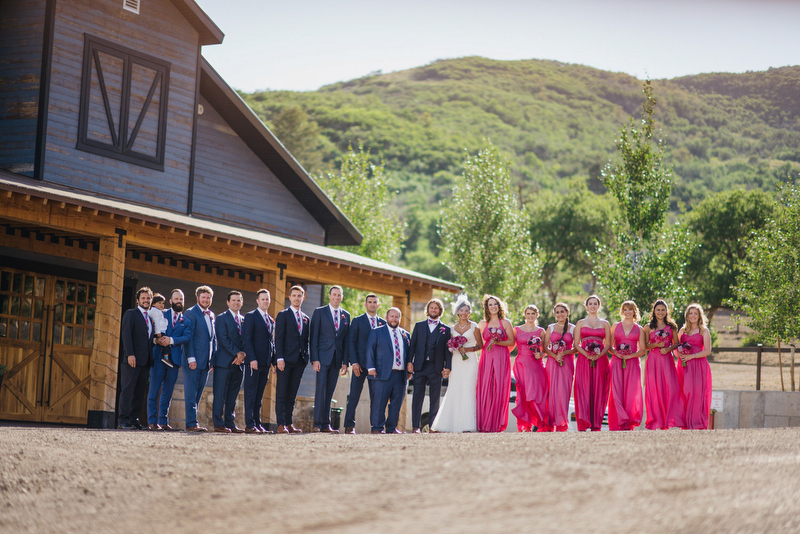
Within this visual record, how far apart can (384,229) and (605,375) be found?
21.5 m

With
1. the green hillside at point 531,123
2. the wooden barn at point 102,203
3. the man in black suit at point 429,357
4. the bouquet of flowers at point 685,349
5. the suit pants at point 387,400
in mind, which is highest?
the green hillside at point 531,123

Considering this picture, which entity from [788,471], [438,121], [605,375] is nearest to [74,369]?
[605,375]

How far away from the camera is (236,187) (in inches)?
725

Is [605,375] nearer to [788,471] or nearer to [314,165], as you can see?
[788,471]

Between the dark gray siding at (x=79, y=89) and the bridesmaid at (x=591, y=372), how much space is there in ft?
26.7

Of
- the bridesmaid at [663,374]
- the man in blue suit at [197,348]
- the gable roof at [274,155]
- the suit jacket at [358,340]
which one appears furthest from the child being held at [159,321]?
the gable roof at [274,155]

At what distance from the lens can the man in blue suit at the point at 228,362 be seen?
1099cm

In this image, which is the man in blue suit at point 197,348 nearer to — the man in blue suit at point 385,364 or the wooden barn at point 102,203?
the wooden barn at point 102,203

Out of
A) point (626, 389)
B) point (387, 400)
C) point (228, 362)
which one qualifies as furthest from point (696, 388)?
point (228, 362)

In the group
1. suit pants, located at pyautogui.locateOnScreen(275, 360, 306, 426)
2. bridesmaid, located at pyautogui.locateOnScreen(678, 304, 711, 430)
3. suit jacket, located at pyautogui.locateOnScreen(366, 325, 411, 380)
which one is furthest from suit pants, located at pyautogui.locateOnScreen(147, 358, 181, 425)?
bridesmaid, located at pyautogui.locateOnScreen(678, 304, 711, 430)

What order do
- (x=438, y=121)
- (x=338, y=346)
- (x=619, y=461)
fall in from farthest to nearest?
(x=438, y=121) → (x=338, y=346) → (x=619, y=461)

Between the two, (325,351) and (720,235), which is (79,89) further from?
(720,235)

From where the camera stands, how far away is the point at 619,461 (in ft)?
20.6

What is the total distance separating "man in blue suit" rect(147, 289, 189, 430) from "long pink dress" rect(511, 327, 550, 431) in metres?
4.46
